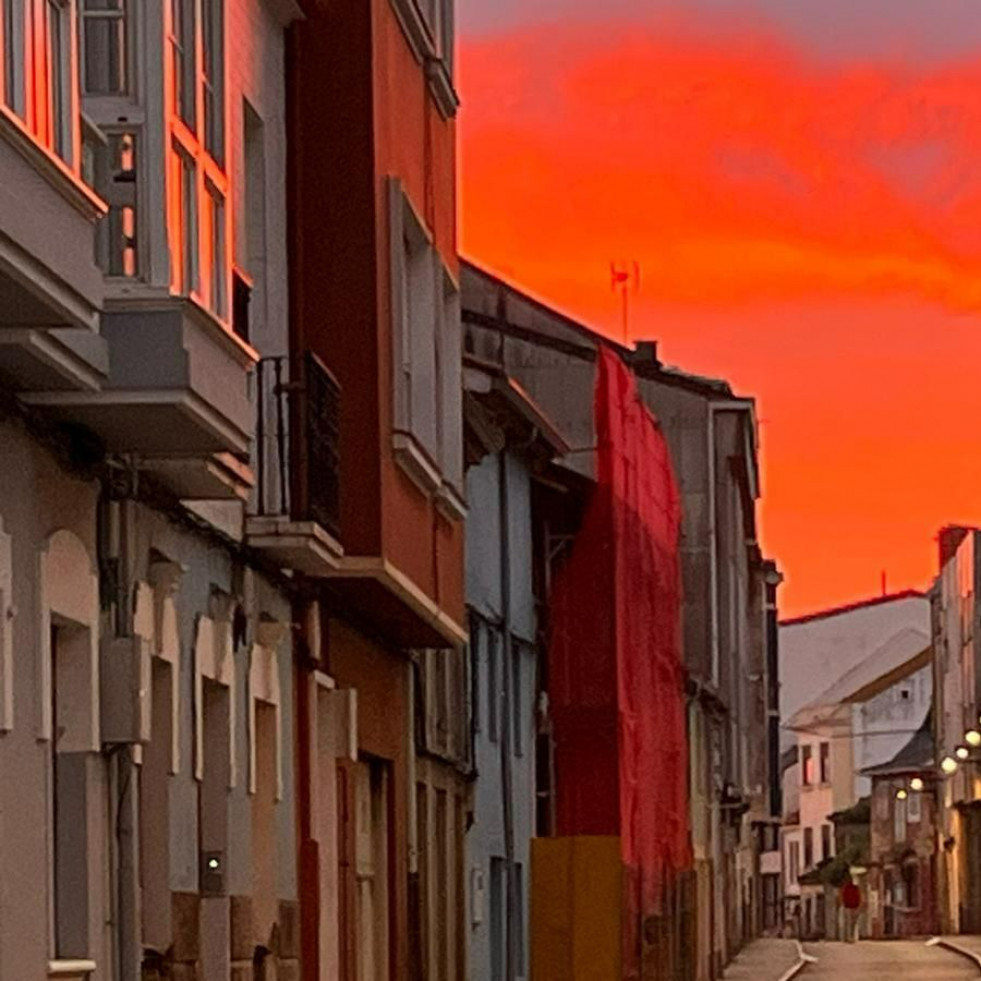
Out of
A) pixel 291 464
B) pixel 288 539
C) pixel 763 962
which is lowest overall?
pixel 763 962

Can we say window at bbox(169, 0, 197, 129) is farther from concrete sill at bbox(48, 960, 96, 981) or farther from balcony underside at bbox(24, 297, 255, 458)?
concrete sill at bbox(48, 960, 96, 981)

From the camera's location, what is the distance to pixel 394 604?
24109mm

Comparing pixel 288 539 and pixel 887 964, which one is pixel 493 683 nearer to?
pixel 288 539

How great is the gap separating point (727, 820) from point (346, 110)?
61241mm

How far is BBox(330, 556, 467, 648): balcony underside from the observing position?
22188mm

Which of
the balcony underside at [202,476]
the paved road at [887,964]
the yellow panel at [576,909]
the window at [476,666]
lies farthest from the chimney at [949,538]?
the balcony underside at [202,476]

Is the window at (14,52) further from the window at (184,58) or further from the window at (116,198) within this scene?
the window at (184,58)

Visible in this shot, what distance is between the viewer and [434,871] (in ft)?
103

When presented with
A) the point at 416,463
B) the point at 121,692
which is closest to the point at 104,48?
the point at 121,692

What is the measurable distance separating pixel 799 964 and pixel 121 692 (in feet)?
192

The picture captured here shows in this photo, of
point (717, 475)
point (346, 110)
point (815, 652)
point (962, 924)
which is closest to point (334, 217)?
point (346, 110)

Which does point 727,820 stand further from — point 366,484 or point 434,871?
point 366,484

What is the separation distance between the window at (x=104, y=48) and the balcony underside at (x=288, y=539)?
4.74 metres

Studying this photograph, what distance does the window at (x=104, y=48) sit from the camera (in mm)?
15242
